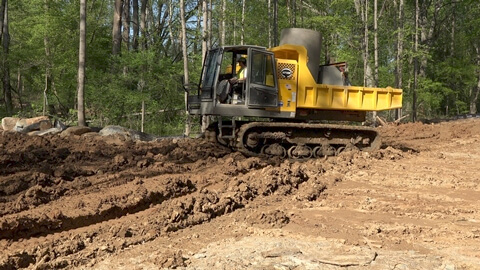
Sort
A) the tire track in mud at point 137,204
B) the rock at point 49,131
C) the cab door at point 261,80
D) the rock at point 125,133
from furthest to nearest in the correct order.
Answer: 1. the rock at point 49,131
2. the rock at point 125,133
3. the cab door at point 261,80
4. the tire track in mud at point 137,204

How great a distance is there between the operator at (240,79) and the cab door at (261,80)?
25cm

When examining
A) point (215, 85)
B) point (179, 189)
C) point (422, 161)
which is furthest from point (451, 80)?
point (179, 189)

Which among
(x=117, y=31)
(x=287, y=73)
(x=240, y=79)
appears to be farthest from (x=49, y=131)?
(x=117, y=31)

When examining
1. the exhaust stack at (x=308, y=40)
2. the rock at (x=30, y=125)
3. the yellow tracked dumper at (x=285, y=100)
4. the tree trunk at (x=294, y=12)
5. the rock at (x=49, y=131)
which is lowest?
the rock at (x=49, y=131)

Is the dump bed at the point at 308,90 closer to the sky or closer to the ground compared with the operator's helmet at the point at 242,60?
closer to the ground

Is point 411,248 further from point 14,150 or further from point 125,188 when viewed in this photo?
→ point 14,150

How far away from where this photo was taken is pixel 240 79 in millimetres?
9867

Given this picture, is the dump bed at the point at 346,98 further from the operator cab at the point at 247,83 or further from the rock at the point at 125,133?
the rock at the point at 125,133

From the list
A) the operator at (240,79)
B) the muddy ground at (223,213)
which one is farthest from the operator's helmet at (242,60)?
the muddy ground at (223,213)

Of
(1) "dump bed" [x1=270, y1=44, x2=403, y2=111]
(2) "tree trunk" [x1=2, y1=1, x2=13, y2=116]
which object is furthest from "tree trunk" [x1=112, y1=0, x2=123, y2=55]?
(1) "dump bed" [x1=270, y1=44, x2=403, y2=111]

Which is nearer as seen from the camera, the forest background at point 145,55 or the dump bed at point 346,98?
the dump bed at point 346,98

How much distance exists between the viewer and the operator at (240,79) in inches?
386

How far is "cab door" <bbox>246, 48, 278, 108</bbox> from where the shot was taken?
31.5 feet

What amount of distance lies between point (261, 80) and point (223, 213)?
472 centimetres
